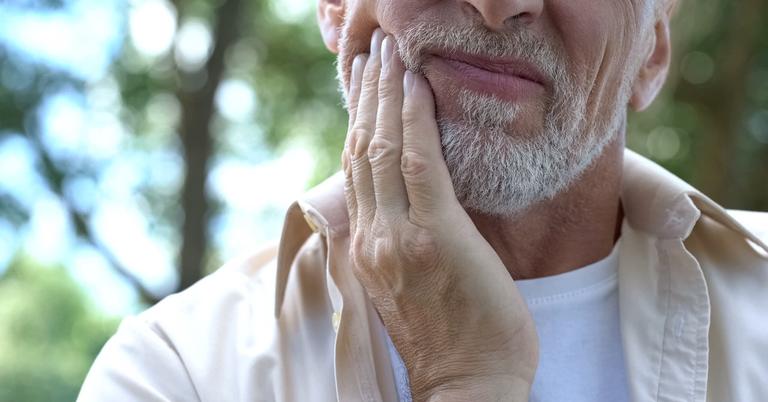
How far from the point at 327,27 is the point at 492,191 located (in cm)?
83

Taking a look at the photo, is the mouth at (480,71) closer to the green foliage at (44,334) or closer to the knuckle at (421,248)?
the knuckle at (421,248)

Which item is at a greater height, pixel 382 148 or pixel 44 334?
pixel 382 148

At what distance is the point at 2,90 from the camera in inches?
359

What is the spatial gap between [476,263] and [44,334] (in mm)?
16874

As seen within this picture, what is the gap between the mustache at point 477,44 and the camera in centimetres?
210

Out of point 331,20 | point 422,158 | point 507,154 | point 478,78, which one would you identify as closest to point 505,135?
point 507,154

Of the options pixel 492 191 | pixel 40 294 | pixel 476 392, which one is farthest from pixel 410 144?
pixel 40 294

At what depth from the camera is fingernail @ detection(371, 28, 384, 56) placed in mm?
2230

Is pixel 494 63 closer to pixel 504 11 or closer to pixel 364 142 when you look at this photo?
pixel 504 11

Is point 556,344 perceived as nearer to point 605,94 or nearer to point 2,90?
point 605,94

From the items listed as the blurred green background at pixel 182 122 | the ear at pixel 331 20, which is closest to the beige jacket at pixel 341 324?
the ear at pixel 331 20

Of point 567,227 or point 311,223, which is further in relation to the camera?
point 567,227

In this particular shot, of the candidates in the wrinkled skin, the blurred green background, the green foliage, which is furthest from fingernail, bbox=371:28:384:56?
the green foliage

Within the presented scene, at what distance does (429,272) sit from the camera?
196cm
